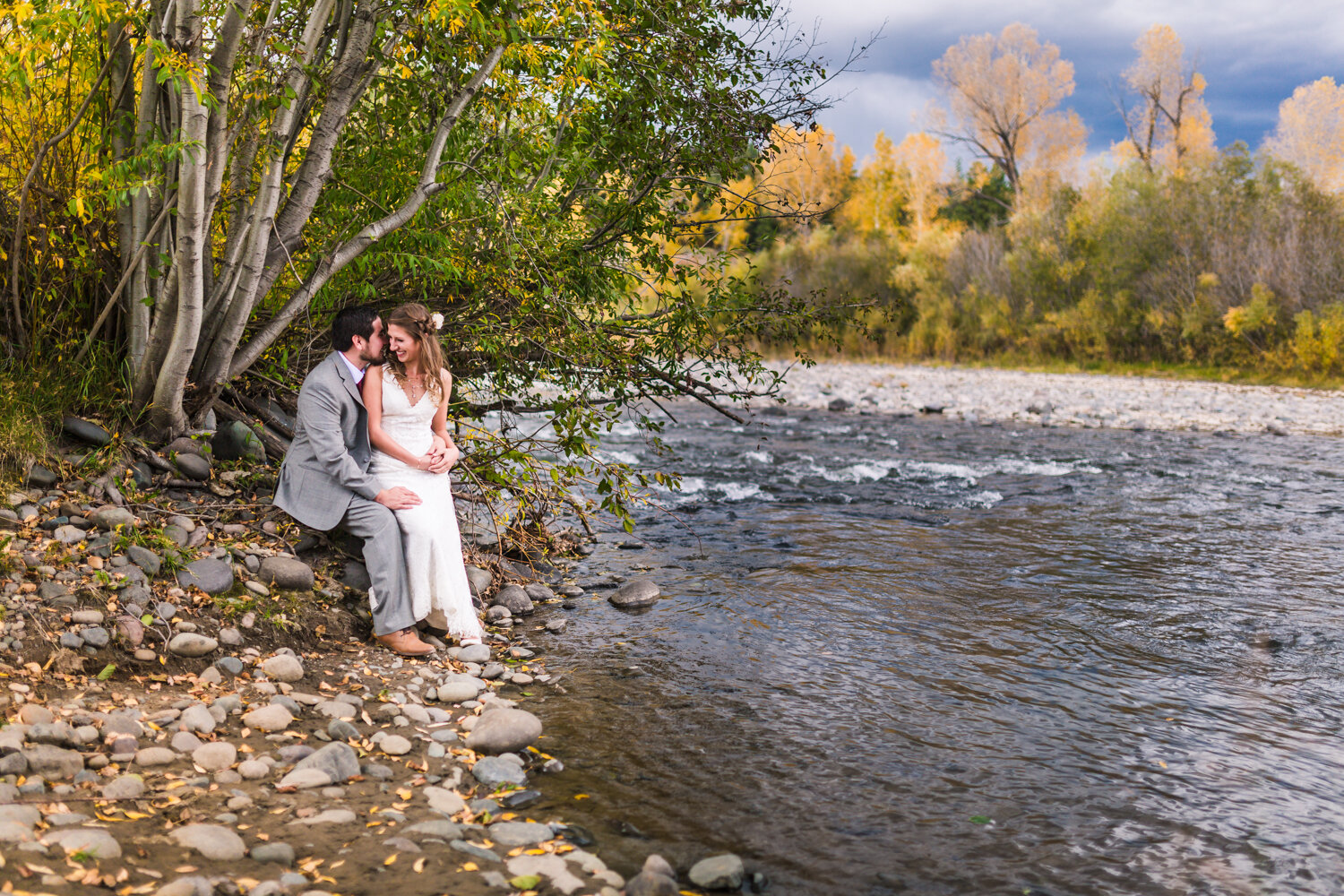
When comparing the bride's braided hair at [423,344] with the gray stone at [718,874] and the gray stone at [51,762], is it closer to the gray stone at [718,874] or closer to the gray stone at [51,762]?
the gray stone at [51,762]

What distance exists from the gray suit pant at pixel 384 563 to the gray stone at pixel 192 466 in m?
1.24

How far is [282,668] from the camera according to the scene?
469 cm

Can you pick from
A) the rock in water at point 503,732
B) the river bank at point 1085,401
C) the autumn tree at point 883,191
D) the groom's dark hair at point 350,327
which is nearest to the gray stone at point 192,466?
the groom's dark hair at point 350,327

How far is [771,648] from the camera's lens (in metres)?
5.75

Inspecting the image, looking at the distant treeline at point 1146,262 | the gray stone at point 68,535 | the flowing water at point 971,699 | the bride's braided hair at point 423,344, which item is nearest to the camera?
the flowing water at point 971,699

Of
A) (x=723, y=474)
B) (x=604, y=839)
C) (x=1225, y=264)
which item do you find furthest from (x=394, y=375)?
(x=1225, y=264)

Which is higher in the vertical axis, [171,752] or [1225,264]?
[1225,264]

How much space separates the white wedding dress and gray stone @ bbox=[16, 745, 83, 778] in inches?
78.9

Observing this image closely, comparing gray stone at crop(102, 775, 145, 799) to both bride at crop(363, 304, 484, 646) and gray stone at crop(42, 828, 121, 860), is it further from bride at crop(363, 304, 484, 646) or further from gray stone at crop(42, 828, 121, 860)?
bride at crop(363, 304, 484, 646)

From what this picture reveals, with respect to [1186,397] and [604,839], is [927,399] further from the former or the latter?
[604,839]

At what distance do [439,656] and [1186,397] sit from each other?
20.8 m

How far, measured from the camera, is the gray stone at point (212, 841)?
3.11m

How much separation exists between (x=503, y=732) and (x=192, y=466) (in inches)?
121

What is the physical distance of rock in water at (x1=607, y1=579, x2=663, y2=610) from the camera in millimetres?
6586
